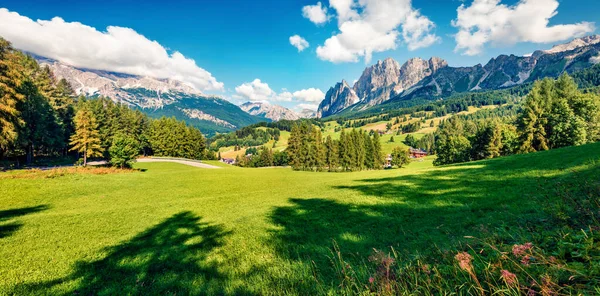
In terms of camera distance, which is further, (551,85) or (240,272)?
(551,85)

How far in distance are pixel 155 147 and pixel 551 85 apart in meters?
110

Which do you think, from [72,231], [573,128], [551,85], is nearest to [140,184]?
[72,231]

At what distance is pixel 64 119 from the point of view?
216 feet

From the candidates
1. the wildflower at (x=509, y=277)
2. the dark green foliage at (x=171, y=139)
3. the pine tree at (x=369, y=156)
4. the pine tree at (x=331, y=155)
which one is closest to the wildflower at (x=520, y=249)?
the wildflower at (x=509, y=277)

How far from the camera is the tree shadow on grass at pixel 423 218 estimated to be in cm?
662

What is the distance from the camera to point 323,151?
71.8 metres

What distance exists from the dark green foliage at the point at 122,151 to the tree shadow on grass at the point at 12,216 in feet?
96.0

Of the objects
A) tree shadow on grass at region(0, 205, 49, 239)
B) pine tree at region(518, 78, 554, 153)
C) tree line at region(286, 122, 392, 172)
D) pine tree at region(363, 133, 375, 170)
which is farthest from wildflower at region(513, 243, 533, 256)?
pine tree at region(363, 133, 375, 170)

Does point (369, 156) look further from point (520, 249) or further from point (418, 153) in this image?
point (418, 153)

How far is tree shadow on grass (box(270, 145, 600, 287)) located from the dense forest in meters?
44.2

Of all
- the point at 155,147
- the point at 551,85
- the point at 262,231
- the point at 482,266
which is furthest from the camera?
the point at 155,147

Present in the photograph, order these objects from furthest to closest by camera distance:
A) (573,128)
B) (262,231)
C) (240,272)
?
(573,128), (262,231), (240,272)

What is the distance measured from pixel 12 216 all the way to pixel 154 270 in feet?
51.0

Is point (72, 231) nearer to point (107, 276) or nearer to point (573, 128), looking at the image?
point (107, 276)
